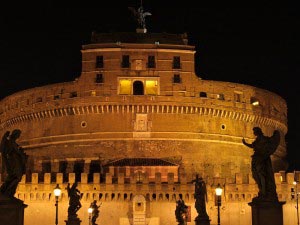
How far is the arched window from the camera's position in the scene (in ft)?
193

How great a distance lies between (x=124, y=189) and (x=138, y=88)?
13254mm

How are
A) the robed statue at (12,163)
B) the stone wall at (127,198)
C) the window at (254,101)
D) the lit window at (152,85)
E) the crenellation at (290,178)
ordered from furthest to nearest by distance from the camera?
the window at (254,101) → the lit window at (152,85) → the crenellation at (290,178) → the stone wall at (127,198) → the robed statue at (12,163)

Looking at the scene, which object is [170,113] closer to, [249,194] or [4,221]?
[249,194]

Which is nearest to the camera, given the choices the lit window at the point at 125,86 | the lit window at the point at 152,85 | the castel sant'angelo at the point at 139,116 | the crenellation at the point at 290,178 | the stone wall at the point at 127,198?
the stone wall at the point at 127,198

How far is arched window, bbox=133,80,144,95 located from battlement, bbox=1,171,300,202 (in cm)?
1133

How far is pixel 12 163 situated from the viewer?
19094 millimetres

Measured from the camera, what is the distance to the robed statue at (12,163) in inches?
745

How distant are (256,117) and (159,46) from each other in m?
11.7

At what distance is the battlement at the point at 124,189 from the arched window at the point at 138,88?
11.3 meters

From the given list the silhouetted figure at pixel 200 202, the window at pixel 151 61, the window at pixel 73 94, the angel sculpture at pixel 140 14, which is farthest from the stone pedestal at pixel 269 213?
the angel sculpture at pixel 140 14

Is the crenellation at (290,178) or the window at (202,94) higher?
the window at (202,94)

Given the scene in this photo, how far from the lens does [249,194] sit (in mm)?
49750

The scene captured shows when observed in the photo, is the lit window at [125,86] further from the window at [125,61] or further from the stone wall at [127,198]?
the stone wall at [127,198]

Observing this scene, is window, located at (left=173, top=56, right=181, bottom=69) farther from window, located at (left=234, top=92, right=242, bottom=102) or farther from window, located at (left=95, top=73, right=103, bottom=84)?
window, located at (left=95, top=73, right=103, bottom=84)
